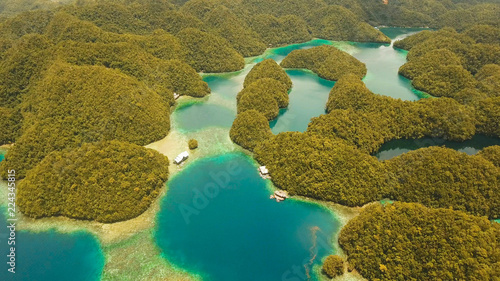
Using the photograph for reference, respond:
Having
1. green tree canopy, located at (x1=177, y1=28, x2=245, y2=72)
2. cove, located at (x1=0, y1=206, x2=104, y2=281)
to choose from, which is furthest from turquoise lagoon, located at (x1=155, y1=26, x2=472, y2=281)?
green tree canopy, located at (x1=177, y1=28, x2=245, y2=72)

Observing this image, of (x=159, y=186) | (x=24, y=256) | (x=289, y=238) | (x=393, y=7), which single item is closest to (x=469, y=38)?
(x=393, y=7)

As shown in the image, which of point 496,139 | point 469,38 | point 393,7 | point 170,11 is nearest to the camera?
point 496,139

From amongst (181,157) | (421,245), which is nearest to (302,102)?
(181,157)

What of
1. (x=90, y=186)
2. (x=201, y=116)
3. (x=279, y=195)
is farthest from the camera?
(x=201, y=116)

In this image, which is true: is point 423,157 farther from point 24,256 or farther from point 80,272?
point 24,256

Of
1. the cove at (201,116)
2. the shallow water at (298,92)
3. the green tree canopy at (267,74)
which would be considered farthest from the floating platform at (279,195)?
the green tree canopy at (267,74)

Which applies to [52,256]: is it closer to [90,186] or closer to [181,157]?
[90,186]

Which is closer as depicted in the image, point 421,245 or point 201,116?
point 421,245

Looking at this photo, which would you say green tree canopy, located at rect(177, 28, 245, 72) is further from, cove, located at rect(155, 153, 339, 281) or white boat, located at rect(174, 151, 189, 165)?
cove, located at rect(155, 153, 339, 281)
